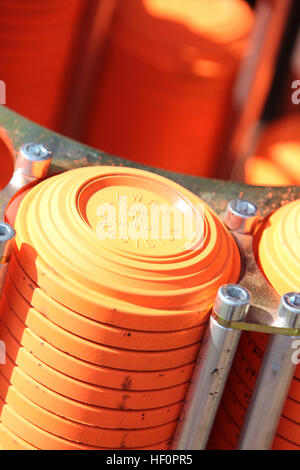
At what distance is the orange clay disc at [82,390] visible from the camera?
0.63 meters

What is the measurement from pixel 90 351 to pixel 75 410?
0.06 m

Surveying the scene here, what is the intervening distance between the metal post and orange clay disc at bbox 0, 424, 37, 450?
173mm

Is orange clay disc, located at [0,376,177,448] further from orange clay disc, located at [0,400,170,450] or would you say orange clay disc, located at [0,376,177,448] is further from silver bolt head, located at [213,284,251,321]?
silver bolt head, located at [213,284,251,321]

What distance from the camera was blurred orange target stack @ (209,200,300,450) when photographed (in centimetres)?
68

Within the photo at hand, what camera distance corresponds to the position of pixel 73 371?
62 cm

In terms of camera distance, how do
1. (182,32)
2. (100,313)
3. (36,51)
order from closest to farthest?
(100,313)
(36,51)
(182,32)

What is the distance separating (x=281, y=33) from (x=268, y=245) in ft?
3.25

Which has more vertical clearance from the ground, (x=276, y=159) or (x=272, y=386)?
(x=272, y=386)

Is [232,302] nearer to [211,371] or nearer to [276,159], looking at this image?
[211,371]


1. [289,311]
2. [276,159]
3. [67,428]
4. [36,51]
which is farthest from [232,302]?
[276,159]

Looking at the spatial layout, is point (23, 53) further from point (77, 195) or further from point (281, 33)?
point (281, 33)

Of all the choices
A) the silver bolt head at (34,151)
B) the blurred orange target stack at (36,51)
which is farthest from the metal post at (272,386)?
the blurred orange target stack at (36,51)

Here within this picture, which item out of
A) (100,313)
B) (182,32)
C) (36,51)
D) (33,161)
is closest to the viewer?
(100,313)

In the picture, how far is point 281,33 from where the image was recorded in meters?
Result: 1.60
